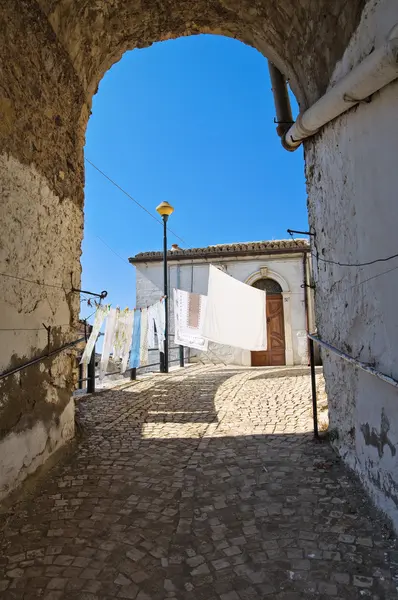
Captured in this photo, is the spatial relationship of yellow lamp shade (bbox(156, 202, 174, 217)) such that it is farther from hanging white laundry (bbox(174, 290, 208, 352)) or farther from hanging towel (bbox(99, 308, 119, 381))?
hanging towel (bbox(99, 308, 119, 381))

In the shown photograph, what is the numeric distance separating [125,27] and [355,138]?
113 inches

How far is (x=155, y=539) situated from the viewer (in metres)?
2.25

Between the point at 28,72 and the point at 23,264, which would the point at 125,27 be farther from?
the point at 23,264

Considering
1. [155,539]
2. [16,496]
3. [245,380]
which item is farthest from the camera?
[245,380]

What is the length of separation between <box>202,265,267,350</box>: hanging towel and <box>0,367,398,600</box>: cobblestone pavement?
5794 millimetres

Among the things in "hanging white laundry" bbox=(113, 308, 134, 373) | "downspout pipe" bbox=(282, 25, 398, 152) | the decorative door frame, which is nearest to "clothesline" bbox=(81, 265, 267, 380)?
"hanging white laundry" bbox=(113, 308, 134, 373)

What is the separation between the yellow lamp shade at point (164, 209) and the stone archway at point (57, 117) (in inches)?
201

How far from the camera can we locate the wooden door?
46.6 feet

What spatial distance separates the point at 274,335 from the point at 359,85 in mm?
12452

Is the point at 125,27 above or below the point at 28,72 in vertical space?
Result: above

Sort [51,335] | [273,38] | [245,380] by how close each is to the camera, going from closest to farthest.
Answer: [51,335] < [273,38] < [245,380]

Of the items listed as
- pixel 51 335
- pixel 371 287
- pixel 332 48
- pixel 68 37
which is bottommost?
pixel 51 335

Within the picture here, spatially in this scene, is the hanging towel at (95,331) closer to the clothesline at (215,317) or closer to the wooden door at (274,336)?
the clothesline at (215,317)

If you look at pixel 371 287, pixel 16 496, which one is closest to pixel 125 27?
pixel 371 287
